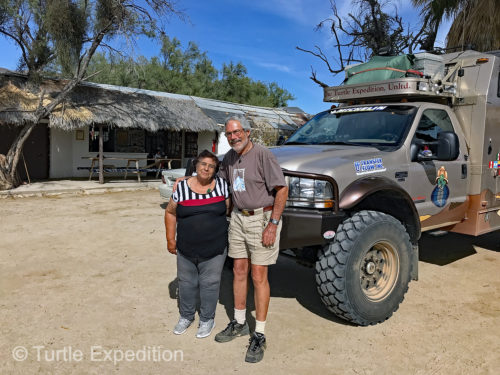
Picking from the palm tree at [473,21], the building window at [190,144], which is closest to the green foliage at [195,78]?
the building window at [190,144]

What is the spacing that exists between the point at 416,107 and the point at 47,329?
14.1ft

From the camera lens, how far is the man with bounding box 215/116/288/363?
3.03m

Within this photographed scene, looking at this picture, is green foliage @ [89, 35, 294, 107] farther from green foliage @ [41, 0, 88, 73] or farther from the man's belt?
the man's belt

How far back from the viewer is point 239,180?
10.3ft

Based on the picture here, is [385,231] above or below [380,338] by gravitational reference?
above

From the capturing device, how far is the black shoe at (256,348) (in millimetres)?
2977

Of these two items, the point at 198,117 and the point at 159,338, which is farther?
the point at 198,117

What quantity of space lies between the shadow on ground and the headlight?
123 inches

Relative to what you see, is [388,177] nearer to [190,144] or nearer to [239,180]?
[239,180]

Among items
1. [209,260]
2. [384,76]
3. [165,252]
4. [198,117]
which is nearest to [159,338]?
[209,260]

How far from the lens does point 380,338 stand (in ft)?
11.1

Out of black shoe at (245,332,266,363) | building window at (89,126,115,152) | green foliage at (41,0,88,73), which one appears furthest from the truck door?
building window at (89,126,115,152)

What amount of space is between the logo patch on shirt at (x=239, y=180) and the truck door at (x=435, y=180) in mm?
1930

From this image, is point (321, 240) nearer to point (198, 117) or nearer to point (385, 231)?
point (385, 231)
